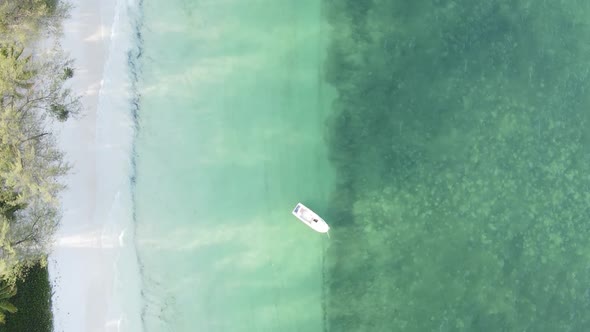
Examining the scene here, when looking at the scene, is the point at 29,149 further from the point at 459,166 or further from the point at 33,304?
the point at 459,166

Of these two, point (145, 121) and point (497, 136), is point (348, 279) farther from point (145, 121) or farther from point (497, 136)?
point (145, 121)

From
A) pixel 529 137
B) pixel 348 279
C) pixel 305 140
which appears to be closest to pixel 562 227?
pixel 529 137

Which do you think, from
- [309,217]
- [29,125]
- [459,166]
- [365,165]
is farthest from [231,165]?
[459,166]

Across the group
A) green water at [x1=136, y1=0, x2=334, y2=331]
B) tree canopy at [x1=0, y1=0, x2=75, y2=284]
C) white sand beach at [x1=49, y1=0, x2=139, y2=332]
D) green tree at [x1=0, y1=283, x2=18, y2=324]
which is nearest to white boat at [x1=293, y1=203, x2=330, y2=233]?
green water at [x1=136, y1=0, x2=334, y2=331]

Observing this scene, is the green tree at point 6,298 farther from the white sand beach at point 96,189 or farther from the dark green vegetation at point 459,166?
the dark green vegetation at point 459,166

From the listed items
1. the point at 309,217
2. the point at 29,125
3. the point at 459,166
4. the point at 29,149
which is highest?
the point at 29,125

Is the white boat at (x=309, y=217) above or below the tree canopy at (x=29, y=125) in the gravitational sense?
below

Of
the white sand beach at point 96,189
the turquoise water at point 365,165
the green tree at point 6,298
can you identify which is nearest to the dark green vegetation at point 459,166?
the turquoise water at point 365,165
